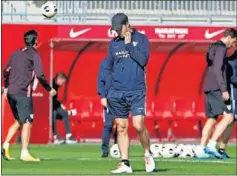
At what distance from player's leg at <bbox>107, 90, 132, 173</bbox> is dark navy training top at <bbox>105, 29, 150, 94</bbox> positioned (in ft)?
0.44

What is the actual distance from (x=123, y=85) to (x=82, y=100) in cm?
1383

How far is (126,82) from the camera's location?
45.3ft

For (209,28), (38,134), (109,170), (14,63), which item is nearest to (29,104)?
(14,63)

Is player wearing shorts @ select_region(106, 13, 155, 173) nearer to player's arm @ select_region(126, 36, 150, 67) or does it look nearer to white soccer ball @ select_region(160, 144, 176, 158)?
player's arm @ select_region(126, 36, 150, 67)

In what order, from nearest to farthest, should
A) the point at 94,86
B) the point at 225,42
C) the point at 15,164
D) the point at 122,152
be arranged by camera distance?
1. the point at 122,152
2. the point at 15,164
3. the point at 225,42
4. the point at 94,86

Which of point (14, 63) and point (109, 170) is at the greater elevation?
point (14, 63)

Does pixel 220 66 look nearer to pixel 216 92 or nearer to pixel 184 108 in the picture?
pixel 216 92

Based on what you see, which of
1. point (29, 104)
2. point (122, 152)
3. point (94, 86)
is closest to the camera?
point (122, 152)

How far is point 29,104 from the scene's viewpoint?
55.1 feet

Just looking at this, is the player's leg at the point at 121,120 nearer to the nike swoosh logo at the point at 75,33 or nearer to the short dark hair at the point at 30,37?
the short dark hair at the point at 30,37

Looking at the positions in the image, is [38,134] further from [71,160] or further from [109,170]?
[109,170]

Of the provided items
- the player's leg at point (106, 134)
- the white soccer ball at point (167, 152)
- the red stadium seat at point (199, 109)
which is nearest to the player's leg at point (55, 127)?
the red stadium seat at point (199, 109)

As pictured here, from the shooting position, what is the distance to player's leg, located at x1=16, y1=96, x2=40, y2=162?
16.4 meters

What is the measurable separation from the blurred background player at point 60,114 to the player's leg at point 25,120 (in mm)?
8804
